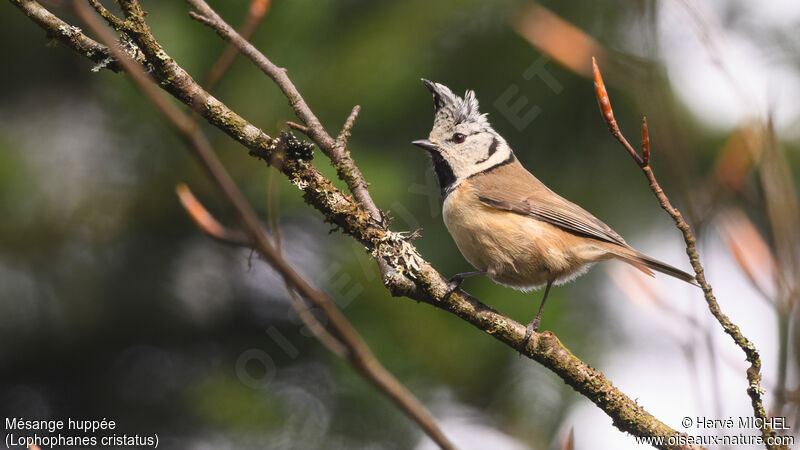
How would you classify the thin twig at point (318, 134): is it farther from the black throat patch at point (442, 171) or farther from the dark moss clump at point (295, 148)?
the black throat patch at point (442, 171)

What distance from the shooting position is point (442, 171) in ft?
12.5

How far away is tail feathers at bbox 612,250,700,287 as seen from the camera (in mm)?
2952

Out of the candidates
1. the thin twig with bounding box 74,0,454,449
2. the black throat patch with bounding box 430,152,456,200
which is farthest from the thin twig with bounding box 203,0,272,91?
the black throat patch with bounding box 430,152,456,200

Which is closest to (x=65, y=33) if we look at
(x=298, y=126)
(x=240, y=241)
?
(x=298, y=126)

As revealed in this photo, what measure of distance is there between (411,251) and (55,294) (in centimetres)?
224

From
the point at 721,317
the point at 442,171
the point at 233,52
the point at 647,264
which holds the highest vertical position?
the point at 442,171

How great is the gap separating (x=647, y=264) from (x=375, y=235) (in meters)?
1.42

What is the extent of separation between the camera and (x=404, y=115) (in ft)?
13.1

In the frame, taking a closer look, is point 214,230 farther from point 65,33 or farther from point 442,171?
point 442,171

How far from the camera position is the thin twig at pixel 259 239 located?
85cm

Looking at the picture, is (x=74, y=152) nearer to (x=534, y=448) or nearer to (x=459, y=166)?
(x=459, y=166)

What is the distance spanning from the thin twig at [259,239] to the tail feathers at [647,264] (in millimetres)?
2134

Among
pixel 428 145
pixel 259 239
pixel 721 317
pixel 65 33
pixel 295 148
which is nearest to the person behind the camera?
pixel 259 239

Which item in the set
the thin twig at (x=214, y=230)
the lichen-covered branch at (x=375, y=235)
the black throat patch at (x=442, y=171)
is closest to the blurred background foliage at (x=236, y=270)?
the black throat patch at (x=442, y=171)
